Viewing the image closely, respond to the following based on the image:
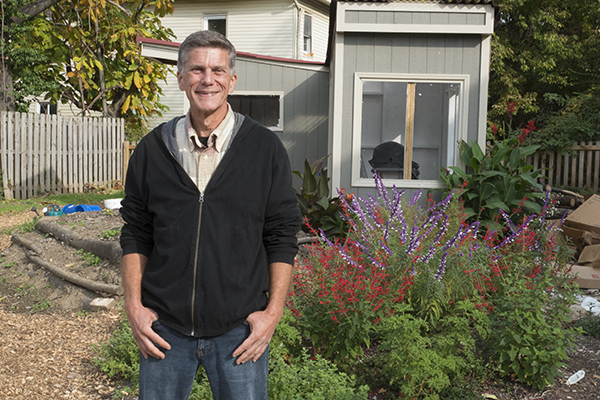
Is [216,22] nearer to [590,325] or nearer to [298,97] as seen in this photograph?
[298,97]

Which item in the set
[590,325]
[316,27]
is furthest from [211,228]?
[316,27]

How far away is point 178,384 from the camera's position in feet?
5.72

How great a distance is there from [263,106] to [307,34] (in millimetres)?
11446

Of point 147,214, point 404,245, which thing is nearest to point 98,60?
point 404,245

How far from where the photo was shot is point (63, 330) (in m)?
4.59

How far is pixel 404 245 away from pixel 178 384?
221 cm

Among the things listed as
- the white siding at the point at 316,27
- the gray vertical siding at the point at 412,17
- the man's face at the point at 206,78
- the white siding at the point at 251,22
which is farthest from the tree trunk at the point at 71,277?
the white siding at the point at 316,27

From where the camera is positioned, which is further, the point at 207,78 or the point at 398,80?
the point at 398,80

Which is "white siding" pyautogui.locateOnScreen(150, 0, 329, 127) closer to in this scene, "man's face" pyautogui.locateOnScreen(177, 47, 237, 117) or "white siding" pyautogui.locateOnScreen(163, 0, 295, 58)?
"white siding" pyautogui.locateOnScreen(163, 0, 295, 58)

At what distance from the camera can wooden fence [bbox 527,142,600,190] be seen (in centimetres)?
1320

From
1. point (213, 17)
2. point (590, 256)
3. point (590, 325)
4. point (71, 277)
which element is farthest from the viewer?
point (213, 17)

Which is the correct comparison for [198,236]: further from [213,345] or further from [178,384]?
[178,384]

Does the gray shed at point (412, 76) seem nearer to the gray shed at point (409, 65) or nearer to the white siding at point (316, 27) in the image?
the gray shed at point (409, 65)

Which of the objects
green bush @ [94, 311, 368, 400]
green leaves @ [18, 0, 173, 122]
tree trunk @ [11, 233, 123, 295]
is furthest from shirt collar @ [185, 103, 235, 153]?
green leaves @ [18, 0, 173, 122]
